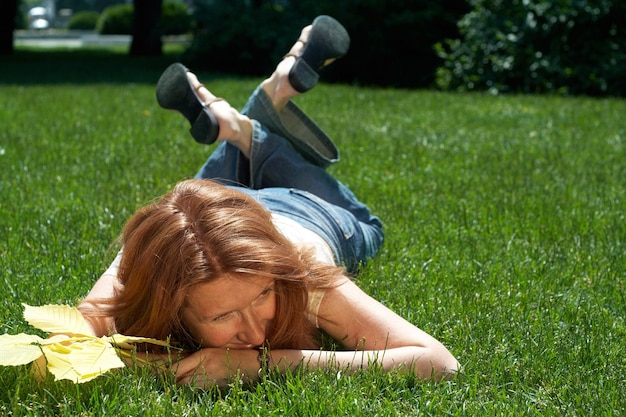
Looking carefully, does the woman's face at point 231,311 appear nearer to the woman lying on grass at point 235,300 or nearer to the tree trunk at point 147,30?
the woman lying on grass at point 235,300

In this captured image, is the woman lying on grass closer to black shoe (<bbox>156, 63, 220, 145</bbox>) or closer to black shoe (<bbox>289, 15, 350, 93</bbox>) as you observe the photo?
black shoe (<bbox>156, 63, 220, 145</bbox>)

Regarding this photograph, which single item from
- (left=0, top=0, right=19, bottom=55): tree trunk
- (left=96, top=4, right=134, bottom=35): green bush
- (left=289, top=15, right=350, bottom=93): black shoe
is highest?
(left=289, top=15, right=350, bottom=93): black shoe

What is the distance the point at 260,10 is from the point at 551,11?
572 centimetres

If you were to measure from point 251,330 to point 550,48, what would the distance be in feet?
31.6

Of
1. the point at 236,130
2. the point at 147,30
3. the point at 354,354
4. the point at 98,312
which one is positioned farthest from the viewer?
the point at 147,30

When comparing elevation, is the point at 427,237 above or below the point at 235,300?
below

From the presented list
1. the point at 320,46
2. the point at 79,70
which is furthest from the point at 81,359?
the point at 79,70

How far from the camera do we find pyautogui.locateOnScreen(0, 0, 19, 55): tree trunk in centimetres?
2117

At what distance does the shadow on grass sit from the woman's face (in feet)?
32.2

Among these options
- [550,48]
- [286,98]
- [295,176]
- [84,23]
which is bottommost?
[84,23]

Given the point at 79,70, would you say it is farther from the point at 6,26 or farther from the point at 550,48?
the point at 550,48

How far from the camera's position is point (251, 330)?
2707 millimetres

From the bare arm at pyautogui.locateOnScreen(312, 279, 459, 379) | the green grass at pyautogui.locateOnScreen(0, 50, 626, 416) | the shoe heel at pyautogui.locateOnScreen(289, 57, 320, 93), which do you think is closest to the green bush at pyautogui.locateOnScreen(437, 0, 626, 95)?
the green grass at pyautogui.locateOnScreen(0, 50, 626, 416)

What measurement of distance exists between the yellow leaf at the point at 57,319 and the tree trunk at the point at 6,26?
19680 mm
